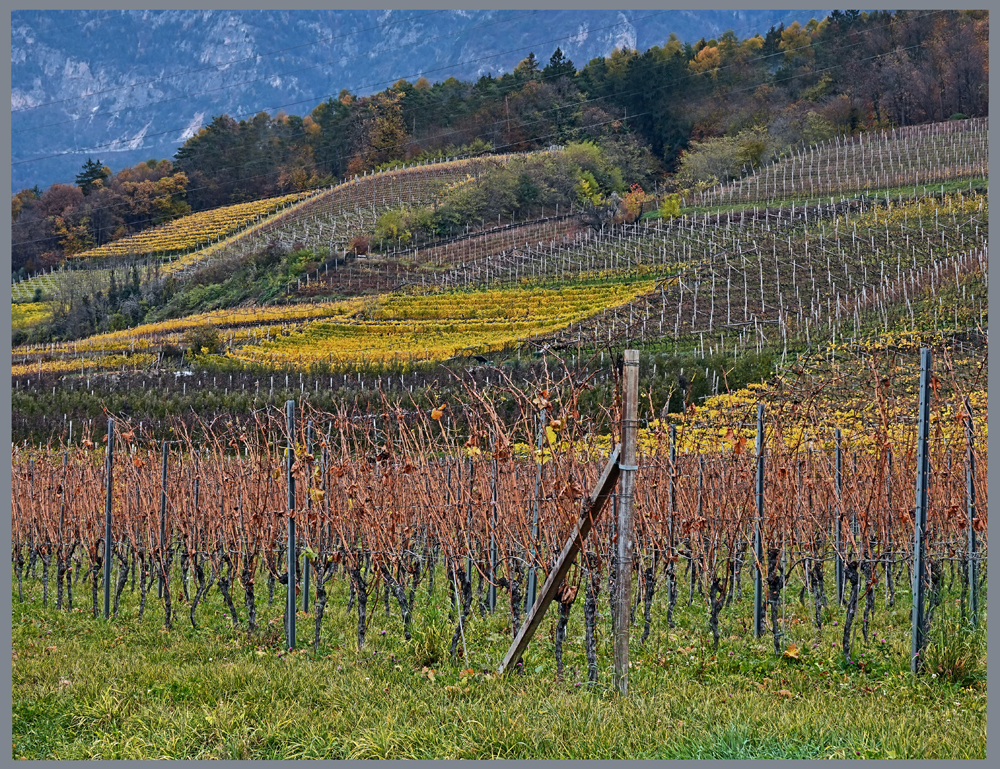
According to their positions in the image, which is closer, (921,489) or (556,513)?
(921,489)

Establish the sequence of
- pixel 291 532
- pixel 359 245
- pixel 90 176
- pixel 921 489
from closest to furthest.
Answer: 1. pixel 921 489
2. pixel 291 532
3. pixel 359 245
4. pixel 90 176

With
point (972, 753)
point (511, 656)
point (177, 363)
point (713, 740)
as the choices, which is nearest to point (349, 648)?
point (511, 656)

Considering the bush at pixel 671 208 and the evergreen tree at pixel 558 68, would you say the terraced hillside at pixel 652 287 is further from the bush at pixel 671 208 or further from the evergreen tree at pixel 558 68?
the evergreen tree at pixel 558 68

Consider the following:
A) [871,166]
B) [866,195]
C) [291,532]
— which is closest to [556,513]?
[291,532]

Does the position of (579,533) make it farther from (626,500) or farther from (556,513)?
(556,513)

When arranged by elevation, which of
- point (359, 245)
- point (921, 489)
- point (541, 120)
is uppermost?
point (541, 120)

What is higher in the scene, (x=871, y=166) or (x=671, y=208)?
(x=871, y=166)

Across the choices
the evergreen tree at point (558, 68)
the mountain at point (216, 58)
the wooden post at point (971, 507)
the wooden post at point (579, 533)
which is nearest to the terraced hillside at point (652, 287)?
the wooden post at point (971, 507)
